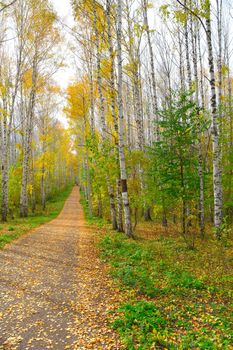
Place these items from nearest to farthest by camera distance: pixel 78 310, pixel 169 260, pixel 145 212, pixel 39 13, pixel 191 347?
pixel 191 347 → pixel 78 310 → pixel 169 260 → pixel 39 13 → pixel 145 212

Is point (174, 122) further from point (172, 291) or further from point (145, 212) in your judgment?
point (145, 212)

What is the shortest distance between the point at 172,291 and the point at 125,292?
3.11 ft

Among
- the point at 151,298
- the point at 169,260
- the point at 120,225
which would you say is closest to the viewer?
the point at 151,298

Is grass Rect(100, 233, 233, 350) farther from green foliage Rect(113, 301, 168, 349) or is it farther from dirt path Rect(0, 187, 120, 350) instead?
dirt path Rect(0, 187, 120, 350)

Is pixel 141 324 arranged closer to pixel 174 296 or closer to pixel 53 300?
pixel 174 296

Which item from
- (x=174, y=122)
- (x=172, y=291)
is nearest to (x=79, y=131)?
(x=174, y=122)

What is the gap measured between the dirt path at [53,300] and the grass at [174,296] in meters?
0.43

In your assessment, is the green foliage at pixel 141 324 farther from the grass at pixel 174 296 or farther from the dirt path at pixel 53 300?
the dirt path at pixel 53 300

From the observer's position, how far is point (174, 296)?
5.04m

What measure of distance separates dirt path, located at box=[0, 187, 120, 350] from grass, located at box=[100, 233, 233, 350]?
43 cm

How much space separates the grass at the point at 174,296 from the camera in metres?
3.69

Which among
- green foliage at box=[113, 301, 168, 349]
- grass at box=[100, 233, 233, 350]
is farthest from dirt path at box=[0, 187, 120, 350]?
grass at box=[100, 233, 233, 350]

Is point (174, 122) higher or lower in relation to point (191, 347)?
higher

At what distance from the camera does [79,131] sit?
941 inches
